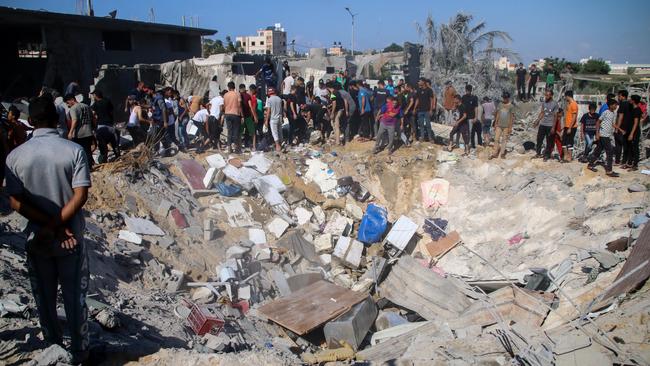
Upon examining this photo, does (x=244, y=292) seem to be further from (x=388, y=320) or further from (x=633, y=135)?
(x=633, y=135)

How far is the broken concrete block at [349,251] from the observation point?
9125 millimetres

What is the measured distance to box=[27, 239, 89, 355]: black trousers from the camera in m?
3.06

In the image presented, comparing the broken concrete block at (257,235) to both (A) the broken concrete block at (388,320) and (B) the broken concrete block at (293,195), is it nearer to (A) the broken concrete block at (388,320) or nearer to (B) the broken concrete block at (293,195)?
(B) the broken concrete block at (293,195)

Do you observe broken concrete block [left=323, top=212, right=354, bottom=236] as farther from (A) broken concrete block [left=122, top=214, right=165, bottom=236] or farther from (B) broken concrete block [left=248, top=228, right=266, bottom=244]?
(A) broken concrete block [left=122, top=214, right=165, bottom=236]

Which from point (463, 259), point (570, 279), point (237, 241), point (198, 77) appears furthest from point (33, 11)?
point (570, 279)

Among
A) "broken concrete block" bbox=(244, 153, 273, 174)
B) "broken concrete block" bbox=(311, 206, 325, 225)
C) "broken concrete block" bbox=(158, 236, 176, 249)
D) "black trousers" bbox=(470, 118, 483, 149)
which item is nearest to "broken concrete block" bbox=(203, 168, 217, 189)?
"broken concrete block" bbox=(244, 153, 273, 174)

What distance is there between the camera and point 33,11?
590 inches

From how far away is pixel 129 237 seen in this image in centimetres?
741

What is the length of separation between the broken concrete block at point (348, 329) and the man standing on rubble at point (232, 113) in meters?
5.60

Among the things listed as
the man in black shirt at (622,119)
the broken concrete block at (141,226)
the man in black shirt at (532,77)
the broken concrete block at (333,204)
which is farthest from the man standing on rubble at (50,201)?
the man in black shirt at (532,77)

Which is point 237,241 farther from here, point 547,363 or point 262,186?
point 547,363

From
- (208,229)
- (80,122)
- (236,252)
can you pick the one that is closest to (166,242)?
(208,229)

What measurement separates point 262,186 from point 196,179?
1.41m

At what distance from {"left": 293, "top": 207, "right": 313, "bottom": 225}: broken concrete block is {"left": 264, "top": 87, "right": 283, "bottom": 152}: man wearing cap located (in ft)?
6.76
